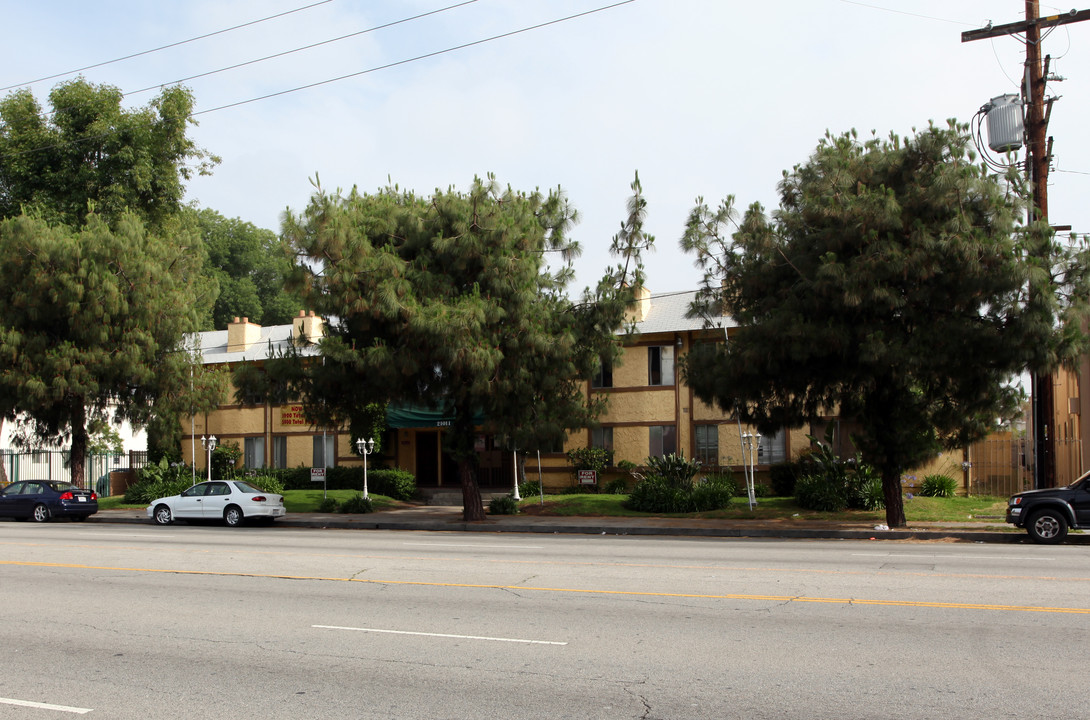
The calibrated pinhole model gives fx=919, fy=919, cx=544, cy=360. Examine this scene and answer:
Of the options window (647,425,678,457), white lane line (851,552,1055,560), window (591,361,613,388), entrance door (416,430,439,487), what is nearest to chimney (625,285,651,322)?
window (591,361,613,388)

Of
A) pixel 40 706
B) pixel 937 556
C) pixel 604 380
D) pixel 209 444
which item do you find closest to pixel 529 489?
pixel 604 380

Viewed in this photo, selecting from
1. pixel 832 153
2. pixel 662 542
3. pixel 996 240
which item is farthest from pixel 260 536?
pixel 996 240

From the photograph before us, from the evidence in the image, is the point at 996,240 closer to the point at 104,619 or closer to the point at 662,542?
the point at 662,542

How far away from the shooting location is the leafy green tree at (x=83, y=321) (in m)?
29.2

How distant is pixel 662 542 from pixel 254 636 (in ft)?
39.2

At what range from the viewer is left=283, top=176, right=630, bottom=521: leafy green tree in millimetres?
22203

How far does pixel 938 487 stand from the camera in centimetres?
2777

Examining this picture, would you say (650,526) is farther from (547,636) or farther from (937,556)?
(547,636)

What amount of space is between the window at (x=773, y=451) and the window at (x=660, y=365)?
12.6ft

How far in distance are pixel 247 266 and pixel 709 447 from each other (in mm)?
54218

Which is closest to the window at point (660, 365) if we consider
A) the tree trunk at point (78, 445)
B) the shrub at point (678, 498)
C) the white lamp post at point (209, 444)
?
the shrub at point (678, 498)

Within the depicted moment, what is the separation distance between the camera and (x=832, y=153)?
68.1 ft

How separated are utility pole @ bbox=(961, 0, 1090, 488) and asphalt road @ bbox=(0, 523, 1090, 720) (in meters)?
5.75

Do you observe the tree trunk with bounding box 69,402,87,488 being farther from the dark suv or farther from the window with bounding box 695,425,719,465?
the dark suv
